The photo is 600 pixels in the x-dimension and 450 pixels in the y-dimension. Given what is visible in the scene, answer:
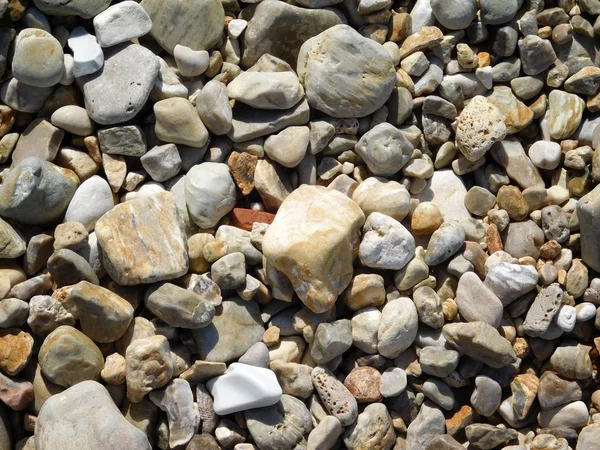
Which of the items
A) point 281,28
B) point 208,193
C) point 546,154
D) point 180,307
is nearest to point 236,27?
point 281,28

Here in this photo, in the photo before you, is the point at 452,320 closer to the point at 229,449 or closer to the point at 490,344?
the point at 490,344

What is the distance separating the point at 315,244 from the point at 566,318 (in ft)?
3.01

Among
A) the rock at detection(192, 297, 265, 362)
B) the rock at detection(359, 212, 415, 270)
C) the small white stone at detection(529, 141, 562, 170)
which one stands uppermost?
the small white stone at detection(529, 141, 562, 170)

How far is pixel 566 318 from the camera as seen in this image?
2.43 metres

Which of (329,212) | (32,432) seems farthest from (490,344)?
(32,432)

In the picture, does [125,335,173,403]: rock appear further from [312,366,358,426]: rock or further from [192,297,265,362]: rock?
[312,366,358,426]: rock

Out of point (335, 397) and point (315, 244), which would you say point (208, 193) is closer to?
point (315, 244)

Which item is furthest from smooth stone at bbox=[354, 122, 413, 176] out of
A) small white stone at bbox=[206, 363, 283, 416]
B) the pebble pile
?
small white stone at bbox=[206, 363, 283, 416]

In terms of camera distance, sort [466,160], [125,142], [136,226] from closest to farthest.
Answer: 1. [136,226]
2. [125,142]
3. [466,160]

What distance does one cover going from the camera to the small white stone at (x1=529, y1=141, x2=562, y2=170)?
267 centimetres

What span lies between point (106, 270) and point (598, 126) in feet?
6.29

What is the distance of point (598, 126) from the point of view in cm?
269

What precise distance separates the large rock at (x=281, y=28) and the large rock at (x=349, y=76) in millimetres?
155

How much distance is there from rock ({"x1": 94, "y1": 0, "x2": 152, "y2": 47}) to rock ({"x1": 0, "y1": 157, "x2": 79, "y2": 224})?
516 millimetres
